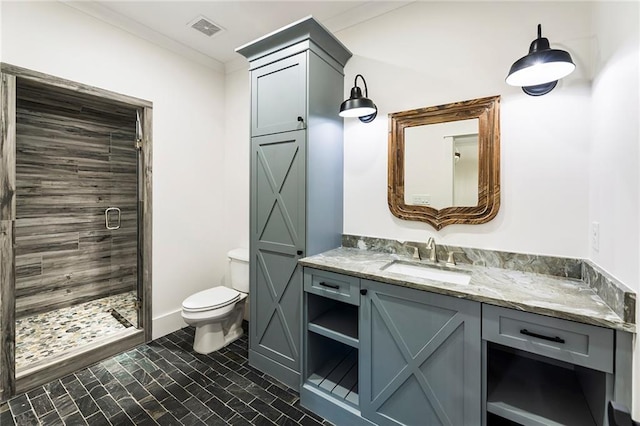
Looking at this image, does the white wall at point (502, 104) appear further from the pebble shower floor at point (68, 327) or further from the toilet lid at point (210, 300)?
the pebble shower floor at point (68, 327)

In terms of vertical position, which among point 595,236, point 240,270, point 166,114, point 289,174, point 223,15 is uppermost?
point 223,15

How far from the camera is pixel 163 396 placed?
73.7 inches

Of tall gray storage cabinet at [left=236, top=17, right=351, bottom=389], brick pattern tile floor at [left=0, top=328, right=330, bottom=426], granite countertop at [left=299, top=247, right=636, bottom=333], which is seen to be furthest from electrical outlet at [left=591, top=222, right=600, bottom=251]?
brick pattern tile floor at [left=0, top=328, right=330, bottom=426]

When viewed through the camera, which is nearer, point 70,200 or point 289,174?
point 289,174

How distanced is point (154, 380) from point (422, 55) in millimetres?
3076

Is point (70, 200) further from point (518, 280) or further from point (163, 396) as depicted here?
point (518, 280)

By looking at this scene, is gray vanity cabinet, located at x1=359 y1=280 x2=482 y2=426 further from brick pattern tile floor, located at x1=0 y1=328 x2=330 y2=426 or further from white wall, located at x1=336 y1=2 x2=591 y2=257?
white wall, located at x1=336 y1=2 x2=591 y2=257

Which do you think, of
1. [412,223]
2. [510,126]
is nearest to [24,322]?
[412,223]

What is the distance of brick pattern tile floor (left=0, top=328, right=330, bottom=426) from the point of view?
168cm

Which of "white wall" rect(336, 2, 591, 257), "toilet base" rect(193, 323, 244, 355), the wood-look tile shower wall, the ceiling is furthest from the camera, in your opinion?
the wood-look tile shower wall

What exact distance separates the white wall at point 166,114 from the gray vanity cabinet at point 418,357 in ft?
6.84

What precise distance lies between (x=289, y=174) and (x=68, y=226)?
3.12 metres

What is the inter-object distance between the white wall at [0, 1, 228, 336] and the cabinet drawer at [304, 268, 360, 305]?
1.68 metres

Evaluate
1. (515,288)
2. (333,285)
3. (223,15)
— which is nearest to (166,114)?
(223,15)
